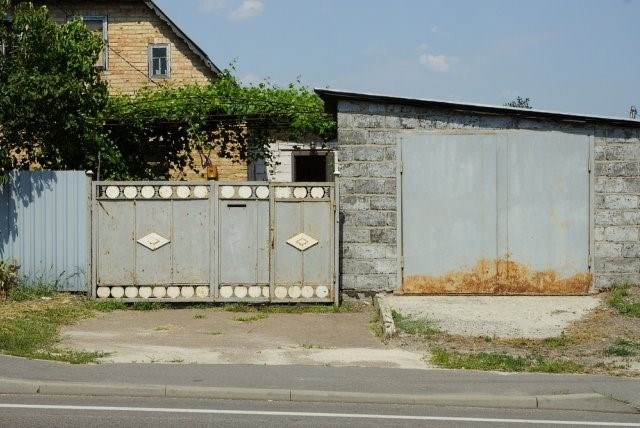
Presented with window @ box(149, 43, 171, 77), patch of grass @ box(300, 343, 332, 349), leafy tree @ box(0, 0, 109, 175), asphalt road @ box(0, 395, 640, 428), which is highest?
window @ box(149, 43, 171, 77)

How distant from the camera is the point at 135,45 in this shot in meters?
27.9

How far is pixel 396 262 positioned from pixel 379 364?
5.10 metres

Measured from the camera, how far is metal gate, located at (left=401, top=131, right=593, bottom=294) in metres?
15.7

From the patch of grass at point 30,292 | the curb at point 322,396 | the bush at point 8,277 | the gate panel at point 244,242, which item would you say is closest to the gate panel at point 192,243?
the gate panel at point 244,242

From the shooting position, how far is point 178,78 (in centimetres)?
2772

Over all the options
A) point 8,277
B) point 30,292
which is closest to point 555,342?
point 30,292

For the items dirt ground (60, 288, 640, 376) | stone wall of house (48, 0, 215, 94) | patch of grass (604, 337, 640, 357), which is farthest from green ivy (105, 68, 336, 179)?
patch of grass (604, 337, 640, 357)

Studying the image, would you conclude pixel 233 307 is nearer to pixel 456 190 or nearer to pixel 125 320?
pixel 125 320

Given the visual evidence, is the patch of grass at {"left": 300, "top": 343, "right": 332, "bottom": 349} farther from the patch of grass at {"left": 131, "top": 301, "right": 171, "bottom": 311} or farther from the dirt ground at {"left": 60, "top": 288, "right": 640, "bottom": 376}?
the patch of grass at {"left": 131, "top": 301, "right": 171, "bottom": 311}

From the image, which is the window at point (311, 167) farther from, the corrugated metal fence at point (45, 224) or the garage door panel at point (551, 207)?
the corrugated metal fence at point (45, 224)

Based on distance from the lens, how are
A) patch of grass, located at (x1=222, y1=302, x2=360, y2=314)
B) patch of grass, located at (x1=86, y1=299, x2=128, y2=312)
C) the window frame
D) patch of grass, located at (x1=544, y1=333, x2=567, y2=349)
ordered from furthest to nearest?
the window frame → patch of grass, located at (x1=222, y1=302, x2=360, y2=314) → patch of grass, located at (x1=86, y1=299, x2=128, y2=312) → patch of grass, located at (x1=544, y1=333, x2=567, y2=349)

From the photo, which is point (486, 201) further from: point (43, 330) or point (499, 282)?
point (43, 330)

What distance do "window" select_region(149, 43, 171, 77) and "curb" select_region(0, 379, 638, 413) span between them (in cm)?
1961

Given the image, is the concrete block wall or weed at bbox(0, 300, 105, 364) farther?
the concrete block wall
